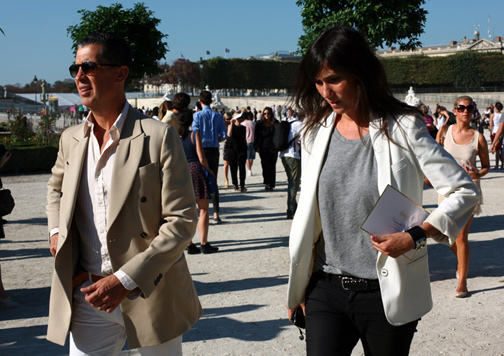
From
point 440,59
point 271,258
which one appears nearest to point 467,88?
point 440,59

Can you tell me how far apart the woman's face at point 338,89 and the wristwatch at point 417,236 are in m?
0.49

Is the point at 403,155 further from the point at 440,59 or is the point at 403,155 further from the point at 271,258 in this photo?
the point at 440,59

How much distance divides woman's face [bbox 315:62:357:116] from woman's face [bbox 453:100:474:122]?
11.9 feet

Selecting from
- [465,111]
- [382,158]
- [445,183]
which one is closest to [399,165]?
[382,158]

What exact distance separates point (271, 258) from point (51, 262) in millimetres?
2402

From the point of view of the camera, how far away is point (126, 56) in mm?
2268

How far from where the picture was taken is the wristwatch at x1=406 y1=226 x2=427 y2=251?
2012mm

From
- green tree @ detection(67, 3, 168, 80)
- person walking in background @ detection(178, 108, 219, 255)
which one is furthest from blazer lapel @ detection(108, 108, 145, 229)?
green tree @ detection(67, 3, 168, 80)

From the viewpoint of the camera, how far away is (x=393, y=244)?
1.97 m

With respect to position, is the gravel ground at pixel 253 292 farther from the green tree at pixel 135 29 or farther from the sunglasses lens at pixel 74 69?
the green tree at pixel 135 29

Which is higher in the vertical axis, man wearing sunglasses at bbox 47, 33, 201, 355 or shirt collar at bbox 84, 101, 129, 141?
shirt collar at bbox 84, 101, 129, 141

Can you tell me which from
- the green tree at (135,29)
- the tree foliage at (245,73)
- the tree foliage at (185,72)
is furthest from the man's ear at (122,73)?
the tree foliage at (185,72)

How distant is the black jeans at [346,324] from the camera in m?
2.10

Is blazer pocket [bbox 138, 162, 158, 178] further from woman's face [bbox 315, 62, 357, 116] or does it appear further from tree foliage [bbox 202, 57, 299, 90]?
tree foliage [bbox 202, 57, 299, 90]
